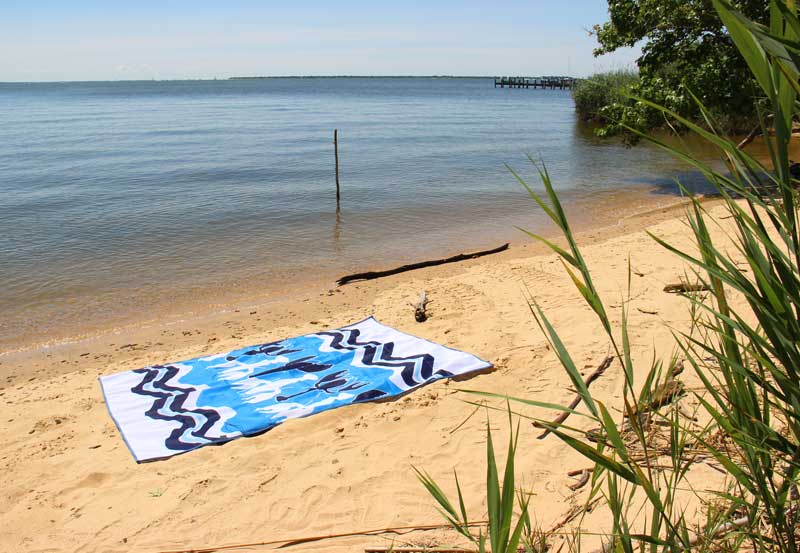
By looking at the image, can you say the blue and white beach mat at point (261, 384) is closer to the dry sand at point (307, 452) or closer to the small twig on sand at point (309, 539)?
the dry sand at point (307, 452)

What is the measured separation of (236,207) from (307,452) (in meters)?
13.3

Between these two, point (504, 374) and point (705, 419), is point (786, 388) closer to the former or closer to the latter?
point (705, 419)

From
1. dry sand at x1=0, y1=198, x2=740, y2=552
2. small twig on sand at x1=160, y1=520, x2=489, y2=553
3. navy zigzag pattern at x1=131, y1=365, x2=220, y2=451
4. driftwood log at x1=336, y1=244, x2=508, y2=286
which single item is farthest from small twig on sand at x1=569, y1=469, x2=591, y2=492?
driftwood log at x1=336, y1=244, x2=508, y2=286

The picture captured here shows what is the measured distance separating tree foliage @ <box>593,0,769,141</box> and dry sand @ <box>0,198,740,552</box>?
710 cm

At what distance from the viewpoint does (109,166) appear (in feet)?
78.7

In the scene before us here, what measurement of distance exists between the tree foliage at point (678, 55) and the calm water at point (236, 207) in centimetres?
332

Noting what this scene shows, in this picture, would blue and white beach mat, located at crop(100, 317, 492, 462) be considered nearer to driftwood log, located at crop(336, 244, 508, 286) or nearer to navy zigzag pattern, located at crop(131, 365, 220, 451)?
navy zigzag pattern, located at crop(131, 365, 220, 451)

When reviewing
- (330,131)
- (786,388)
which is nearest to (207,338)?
(786,388)

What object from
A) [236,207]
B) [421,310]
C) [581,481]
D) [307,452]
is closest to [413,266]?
[421,310]

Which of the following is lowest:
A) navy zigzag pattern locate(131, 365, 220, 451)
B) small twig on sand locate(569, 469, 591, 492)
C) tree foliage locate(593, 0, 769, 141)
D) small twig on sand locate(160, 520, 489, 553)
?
navy zigzag pattern locate(131, 365, 220, 451)

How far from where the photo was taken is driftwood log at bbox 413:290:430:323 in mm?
8133

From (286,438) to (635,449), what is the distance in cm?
291

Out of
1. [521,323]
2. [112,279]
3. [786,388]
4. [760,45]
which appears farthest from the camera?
[112,279]

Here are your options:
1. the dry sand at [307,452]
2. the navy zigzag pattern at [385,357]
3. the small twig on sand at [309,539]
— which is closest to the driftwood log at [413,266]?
the dry sand at [307,452]
